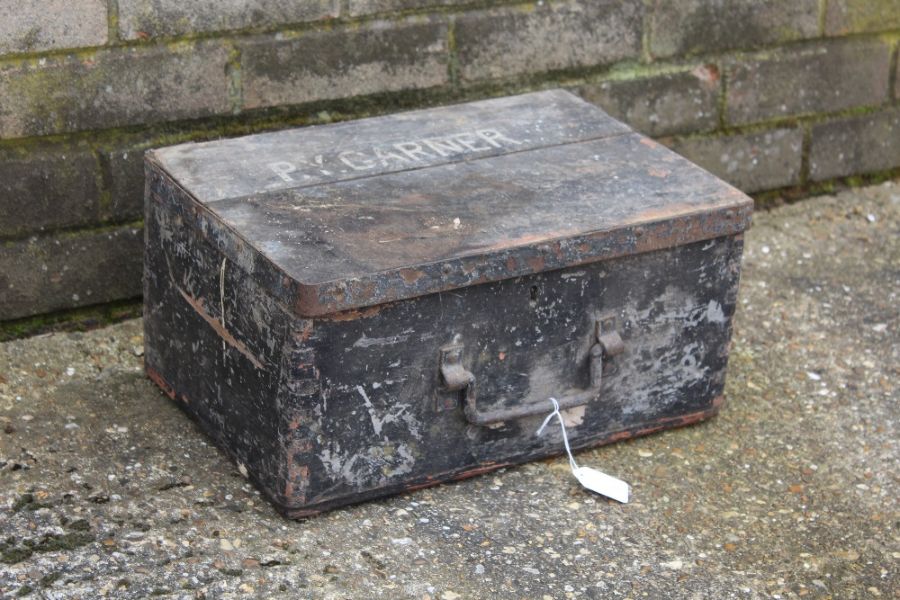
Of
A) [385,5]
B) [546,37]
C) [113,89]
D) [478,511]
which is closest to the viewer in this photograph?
[478,511]

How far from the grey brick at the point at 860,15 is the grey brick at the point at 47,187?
225 cm

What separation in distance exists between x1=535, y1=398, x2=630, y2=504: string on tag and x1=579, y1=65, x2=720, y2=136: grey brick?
130 cm

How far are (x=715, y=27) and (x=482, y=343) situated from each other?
1.69 meters

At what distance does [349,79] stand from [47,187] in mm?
816

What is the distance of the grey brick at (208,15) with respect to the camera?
11.0ft

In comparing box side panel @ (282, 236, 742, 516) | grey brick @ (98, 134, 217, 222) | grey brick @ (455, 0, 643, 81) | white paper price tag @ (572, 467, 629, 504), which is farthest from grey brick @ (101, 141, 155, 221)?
white paper price tag @ (572, 467, 629, 504)

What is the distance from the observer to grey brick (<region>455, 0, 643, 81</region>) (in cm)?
379

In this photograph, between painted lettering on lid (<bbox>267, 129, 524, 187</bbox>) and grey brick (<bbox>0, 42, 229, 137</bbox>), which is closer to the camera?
painted lettering on lid (<bbox>267, 129, 524, 187</bbox>)

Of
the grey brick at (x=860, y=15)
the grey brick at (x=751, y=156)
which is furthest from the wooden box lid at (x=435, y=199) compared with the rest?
the grey brick at (x=860, y=15)

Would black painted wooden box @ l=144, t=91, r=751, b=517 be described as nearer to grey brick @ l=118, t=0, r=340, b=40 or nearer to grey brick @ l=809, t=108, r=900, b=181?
grey brick @ l=118, t=0, r=340, b=40

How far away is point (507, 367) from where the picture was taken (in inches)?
114

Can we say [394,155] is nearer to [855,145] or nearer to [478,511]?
[478,511]

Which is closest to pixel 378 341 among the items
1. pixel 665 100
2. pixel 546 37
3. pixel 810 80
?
pixel 546 37

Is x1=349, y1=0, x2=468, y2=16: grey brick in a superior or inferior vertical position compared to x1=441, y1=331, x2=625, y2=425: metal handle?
superior
